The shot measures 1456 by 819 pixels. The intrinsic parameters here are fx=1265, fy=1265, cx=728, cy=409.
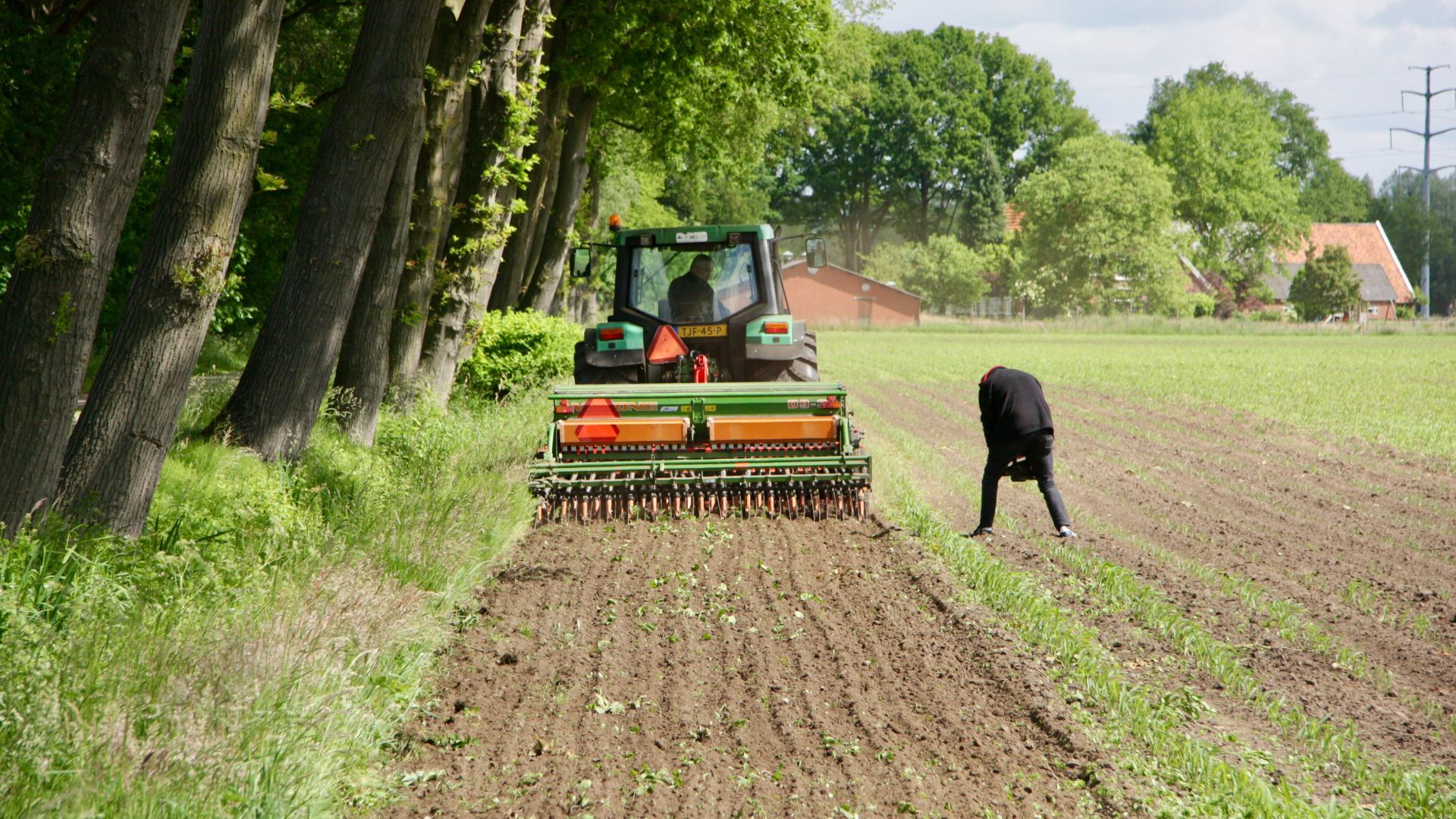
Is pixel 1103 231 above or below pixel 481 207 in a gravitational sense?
above

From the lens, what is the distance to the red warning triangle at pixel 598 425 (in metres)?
9.60

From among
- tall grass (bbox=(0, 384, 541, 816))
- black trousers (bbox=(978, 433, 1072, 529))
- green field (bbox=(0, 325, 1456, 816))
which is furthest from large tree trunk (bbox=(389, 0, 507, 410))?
black trousers (bbox=(978, 433, 1072, 529))

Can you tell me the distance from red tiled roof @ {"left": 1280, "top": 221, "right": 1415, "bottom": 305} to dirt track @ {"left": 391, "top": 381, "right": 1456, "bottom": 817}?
87.1 metres

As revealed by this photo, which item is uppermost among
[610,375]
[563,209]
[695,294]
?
[563,209]

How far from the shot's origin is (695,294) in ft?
38.4

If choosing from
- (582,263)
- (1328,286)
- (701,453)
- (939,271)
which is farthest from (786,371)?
(939,271)

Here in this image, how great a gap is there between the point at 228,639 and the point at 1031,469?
595cm

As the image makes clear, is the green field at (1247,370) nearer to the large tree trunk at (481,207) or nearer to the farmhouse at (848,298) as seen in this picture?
the large tree trunk at (481,207)

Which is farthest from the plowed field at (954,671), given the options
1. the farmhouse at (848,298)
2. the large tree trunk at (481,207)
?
the farmhouse at (848,298)

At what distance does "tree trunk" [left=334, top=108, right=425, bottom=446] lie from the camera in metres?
10.2

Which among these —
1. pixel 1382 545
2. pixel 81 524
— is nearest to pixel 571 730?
pixel 81 524

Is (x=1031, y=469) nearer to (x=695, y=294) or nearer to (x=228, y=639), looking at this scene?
(x=695, y=294)

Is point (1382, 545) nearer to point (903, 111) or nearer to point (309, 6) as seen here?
point (309, 6)

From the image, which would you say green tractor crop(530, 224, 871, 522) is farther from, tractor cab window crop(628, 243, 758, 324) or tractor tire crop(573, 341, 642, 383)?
tractor tire crop(573, 341, 642, 383)
